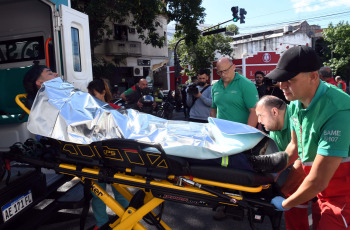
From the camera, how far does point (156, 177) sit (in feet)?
6.33

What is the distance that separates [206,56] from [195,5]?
12.5 metres

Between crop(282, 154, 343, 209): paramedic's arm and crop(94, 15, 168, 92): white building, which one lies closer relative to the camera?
crop(282, 154, 343, 209): paramedic's arm

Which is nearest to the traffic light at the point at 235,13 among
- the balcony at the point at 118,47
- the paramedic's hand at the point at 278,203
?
the balcony at the point at 118,47

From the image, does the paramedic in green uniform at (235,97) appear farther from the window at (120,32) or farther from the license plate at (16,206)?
the window at (120,32)

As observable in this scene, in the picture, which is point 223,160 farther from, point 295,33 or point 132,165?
point 295,33

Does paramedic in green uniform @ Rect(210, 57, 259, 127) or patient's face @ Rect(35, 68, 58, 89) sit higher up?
patient's face @ Rect(35, 68, 58, 89)

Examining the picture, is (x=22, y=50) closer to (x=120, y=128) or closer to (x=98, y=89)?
(x=98, y=89)

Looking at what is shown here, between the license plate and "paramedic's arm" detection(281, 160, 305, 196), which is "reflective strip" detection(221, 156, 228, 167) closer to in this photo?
"paramedic's arm" detection(281, 160, 305, 196)

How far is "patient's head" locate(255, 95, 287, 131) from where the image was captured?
7.38 ft

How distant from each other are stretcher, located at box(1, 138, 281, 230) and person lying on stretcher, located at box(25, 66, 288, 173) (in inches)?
2.8

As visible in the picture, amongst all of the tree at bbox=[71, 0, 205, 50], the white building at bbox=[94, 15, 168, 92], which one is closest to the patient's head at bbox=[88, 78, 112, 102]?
the tree at bbox=[71, 0, 205, 50]

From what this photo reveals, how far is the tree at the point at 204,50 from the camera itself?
25969 millimetres

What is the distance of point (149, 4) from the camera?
11.6 m

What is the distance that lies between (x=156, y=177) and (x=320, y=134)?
1.06 meters
